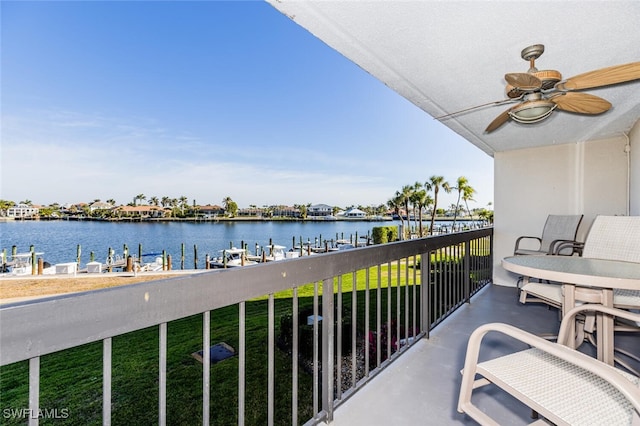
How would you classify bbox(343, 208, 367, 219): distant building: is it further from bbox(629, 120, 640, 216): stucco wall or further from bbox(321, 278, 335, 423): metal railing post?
bbox(321, 278, 335, 423): metal railing post

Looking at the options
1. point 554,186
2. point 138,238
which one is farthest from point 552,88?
point 138,238

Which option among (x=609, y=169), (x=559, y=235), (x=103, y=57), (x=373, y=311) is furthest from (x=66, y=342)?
(x=103, y=57)

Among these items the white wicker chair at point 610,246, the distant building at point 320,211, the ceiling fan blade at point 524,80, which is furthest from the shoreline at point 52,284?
the distant building at point 320,211

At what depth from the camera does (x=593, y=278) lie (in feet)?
5.19

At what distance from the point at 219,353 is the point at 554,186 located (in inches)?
225

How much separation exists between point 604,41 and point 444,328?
2412 mm

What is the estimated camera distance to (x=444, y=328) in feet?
9.32

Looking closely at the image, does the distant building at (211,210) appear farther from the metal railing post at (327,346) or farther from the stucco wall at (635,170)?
the metal railing post at (327,346)

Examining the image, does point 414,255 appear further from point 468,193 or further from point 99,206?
point 99,206

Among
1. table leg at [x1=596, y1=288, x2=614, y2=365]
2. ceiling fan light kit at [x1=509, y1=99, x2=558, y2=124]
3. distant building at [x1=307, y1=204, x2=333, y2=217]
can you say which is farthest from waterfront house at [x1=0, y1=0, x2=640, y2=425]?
distant building at [x1=307, y1=204, x2=333, y2=217]

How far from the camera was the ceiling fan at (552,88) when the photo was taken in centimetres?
176

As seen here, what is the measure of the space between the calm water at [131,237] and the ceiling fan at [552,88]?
91.5 feet

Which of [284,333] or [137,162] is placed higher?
[137,162]

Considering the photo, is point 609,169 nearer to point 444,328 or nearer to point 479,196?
point 444,328
